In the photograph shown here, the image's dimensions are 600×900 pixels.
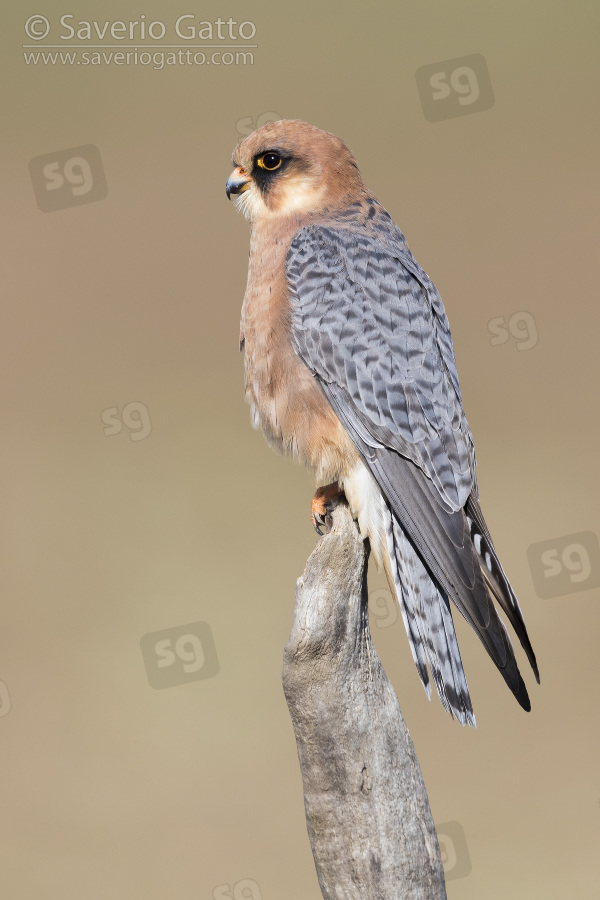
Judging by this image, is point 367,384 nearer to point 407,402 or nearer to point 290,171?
point 407,402

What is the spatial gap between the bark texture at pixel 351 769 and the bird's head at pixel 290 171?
3.83 feet

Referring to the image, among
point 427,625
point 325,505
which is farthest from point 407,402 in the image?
point 427,625

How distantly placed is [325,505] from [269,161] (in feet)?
3.31

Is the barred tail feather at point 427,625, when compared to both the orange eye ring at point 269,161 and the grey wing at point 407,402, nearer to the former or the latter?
the grey wing at point 407,402

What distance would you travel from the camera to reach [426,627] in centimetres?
201

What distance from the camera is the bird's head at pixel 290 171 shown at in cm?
240

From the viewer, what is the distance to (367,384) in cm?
225

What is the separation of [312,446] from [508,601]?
667mm

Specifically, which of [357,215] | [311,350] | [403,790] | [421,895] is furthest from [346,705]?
[357,215]

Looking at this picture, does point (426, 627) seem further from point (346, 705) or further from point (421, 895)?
point (421, 895)

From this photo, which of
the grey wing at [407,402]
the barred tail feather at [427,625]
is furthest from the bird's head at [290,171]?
the barred tail feather at [427,625]

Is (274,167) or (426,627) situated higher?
(274,167)

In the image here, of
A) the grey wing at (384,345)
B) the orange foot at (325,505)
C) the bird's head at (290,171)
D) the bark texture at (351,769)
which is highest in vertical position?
the bird's head at (290,171)

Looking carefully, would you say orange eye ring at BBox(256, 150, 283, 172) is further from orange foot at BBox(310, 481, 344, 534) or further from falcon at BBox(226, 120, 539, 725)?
orange foot at BBox(310, 481, 344, 534)
